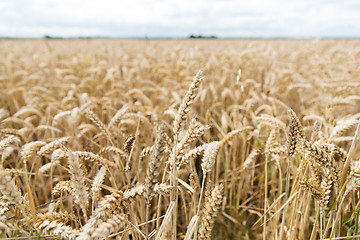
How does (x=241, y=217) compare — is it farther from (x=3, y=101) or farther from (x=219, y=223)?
(x=3, y=101)

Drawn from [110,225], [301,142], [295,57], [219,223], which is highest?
[295,57]

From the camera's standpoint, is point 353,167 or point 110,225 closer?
point 110,225

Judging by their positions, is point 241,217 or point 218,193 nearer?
point 218,193

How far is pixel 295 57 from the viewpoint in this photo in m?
5.70

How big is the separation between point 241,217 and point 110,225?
150 centimetres

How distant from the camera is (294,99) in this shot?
3650 millimetres

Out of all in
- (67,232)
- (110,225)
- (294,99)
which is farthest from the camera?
(294,99)

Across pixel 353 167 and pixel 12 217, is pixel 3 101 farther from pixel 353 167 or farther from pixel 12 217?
pixel 353 167

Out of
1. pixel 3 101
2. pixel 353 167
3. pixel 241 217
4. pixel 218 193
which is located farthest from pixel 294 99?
pixel 3 101

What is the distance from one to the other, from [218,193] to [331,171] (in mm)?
383

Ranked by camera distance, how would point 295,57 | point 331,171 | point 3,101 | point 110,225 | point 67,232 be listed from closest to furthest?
1. point 110,225
2. point 67,232
3. point 331,171
4. point 3,101
5. point 295,57

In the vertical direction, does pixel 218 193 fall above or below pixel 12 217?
above

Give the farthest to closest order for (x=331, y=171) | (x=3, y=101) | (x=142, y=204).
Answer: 1. (x=3, y=101)
2. (x=142, y=204)
3. (x=331, y=171)

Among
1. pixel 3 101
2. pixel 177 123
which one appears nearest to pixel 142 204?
pixel 177 123
